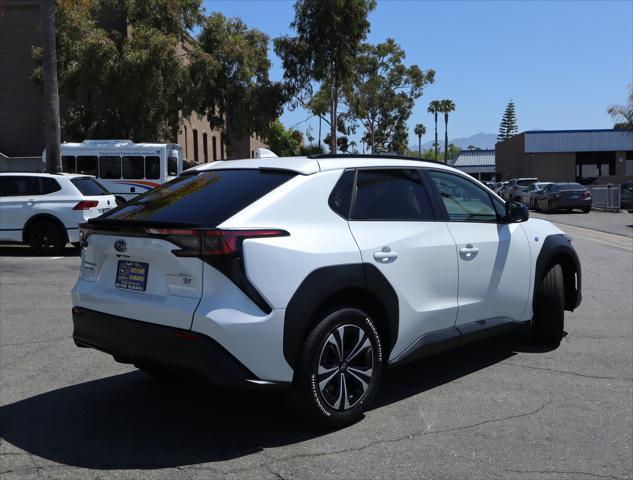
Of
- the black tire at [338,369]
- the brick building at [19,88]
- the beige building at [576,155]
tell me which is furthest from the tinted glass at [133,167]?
the beige building at [576,155]

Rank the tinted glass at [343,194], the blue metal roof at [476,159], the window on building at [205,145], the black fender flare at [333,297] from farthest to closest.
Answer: the blue metal roof at [476,159] → the window on building at [205,145] → the tinted glass at [343,194] → the black fender flare at [333,297]

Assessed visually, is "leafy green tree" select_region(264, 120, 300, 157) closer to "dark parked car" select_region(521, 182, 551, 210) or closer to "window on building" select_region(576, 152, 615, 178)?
"window on building" select_region(576, 152, 615, 178)

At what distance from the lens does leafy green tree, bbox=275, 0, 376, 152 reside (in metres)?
31.8

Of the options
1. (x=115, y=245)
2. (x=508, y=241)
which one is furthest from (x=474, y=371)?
(x=115, y=245)

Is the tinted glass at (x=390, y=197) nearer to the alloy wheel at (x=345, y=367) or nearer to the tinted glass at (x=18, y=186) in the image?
the alloy wheel at (x=345, y=367)

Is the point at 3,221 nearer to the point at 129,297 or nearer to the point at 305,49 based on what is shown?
the point at 129,297

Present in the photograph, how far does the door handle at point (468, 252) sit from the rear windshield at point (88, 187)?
1047cm

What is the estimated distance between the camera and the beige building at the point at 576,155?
5753 cm

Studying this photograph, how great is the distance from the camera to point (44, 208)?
13.5 m

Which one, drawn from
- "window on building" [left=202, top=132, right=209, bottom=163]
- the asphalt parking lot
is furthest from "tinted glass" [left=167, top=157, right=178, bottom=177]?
"window on building" [left=202, top=132, right=209, bottom=163]

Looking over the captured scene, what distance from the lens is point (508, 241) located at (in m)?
5.55

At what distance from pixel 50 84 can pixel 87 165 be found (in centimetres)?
494

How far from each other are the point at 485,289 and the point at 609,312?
345 centimetres

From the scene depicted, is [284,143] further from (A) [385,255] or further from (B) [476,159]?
(A) [385,255]
